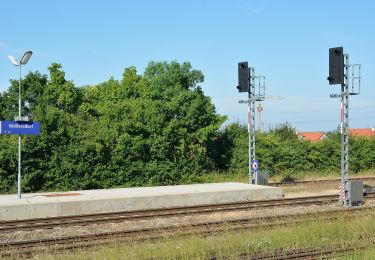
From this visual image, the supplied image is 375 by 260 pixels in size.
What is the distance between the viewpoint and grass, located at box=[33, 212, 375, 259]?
946 centimetres

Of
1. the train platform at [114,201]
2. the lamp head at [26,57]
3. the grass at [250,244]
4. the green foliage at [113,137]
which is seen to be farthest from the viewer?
the green foliage at [113,137]

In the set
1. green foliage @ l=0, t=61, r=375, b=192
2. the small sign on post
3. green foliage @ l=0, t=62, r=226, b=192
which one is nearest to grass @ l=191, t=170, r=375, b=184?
green foliage @ l=0, t=61, r=375, b=192

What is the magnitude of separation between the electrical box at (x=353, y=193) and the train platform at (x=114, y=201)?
3954mm

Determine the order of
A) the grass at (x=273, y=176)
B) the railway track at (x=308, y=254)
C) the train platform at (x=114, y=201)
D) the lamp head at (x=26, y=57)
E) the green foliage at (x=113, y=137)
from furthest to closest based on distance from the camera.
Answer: the grass at (x=273, y=176)
the green foliage at (x=113, y=137)
the lamp head at (x=26, y=57)
the train platform at (x=114, y=201)
the railway track at (x=308, y=254)

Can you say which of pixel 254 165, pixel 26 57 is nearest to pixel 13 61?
pixel 26 57

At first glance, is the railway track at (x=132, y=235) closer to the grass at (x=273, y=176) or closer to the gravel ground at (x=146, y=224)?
the gravel ground at (x=146, y=224)

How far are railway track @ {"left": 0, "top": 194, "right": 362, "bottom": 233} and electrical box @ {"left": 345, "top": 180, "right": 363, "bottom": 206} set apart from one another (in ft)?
3.62

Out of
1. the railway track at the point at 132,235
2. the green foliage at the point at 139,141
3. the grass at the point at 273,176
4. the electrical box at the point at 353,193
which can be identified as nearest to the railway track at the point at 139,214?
the electrical box at the point at 353,193

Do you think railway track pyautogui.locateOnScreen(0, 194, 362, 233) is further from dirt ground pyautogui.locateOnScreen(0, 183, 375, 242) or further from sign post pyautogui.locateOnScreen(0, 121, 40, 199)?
sign post pyautogui.locateOnScreen(0, 121, 40, 199)

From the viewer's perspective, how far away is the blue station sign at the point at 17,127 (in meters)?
18.8

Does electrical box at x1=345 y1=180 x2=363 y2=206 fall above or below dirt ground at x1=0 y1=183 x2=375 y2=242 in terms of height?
above

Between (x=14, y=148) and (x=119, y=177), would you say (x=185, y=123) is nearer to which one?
(x=119, y=177)

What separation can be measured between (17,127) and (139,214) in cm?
565

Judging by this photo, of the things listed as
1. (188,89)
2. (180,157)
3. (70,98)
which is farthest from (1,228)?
(188,89)
